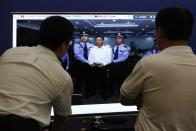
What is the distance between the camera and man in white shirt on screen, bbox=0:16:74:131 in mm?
1887

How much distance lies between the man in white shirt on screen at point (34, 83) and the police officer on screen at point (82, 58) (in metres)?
0.63

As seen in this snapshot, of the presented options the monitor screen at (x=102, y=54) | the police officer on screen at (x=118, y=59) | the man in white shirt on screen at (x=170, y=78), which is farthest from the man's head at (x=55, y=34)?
the police officer on screen at (x=118, y=59)

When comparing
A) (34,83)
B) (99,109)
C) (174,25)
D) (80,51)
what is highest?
(174,25)

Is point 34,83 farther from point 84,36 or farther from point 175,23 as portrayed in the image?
point 84,36

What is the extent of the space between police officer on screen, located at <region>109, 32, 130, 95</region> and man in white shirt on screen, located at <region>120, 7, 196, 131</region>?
85 centimetres

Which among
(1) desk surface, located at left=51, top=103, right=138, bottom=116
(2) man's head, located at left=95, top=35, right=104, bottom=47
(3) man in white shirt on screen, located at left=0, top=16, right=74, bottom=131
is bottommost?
(1) desk surface, located at left=51, top=103, right=138, bottom=116


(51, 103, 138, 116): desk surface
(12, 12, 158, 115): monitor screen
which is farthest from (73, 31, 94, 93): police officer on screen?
(51, 103, 138, 116): desk surface

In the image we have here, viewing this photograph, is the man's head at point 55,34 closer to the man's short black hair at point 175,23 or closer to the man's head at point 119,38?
the man's short black hair at point 175,23

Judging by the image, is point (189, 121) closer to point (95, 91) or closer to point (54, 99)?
point (54, 99)

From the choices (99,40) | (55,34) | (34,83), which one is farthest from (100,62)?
(34,83)

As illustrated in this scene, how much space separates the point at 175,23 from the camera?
6.29 ft

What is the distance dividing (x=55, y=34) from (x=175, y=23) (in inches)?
25.8

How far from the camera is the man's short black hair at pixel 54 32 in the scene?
6.88ft

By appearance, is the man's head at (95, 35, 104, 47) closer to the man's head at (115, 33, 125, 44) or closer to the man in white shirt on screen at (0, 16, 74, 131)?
the man's head at (115, 33, 125, 44)
